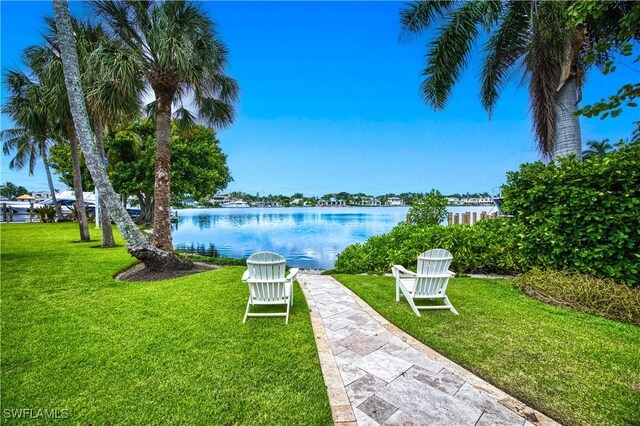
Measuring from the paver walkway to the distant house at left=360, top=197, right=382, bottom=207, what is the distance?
92400 mm

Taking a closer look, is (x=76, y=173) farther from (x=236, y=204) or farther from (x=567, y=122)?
(x=236, y=204)

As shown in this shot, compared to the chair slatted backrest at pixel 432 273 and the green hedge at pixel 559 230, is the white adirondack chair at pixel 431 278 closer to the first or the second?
the chair slatted backrest at pixel 432 273

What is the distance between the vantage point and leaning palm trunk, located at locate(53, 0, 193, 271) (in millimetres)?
6031

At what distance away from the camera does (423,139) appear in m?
30.5

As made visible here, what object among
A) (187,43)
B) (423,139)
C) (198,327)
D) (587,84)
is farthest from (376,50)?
(423,139)

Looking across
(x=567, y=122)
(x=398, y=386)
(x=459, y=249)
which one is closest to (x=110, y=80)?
(x=398, y=386)

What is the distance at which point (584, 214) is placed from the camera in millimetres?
5031

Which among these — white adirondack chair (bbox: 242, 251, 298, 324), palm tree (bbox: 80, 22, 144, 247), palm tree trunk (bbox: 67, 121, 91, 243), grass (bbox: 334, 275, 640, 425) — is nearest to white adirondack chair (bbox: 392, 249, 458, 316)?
grass (bbox: 334, 275, 640, 425)

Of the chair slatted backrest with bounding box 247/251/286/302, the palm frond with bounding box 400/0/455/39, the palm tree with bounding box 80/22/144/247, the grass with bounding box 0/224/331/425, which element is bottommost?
the grass with bounding box 0/224/331/425

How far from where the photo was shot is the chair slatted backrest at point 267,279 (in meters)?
4.09

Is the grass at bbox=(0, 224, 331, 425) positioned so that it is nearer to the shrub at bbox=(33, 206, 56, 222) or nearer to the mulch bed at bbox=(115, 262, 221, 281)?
the mulch bed at bbox=(115, 262, 221, 281)

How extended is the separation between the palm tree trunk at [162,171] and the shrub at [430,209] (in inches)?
332

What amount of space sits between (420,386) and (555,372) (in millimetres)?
1490

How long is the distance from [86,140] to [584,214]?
411 inches
